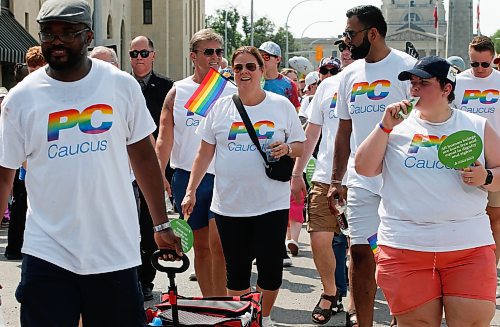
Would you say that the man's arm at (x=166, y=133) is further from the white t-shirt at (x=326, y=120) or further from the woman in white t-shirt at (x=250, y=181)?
the white t-shirt at (x=326, y=120)

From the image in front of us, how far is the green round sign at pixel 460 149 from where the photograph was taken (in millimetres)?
5082

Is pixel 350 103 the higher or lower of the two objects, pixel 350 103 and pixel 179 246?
the higher

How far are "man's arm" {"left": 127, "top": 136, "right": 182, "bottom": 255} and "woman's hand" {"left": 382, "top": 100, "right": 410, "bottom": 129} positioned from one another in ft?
4.28

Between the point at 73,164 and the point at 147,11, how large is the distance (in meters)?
66.7

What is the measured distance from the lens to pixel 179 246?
197 inches

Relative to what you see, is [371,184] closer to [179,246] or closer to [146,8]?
[179,246]

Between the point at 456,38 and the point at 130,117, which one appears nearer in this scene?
the point at 130,117

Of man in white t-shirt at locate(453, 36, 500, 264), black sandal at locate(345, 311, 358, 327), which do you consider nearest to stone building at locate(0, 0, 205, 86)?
man in white t-shirt at locate(453, 36, 500, 264)

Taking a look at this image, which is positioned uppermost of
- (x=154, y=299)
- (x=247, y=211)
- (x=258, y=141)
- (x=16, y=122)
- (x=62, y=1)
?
(x=62, y=1)

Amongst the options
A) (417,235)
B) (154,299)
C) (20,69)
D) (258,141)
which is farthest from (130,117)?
(20,69)

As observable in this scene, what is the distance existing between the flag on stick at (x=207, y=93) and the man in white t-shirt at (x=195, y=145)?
0.06m

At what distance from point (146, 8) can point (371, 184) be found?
214 ft

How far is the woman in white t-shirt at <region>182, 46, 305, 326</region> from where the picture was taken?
678 cm

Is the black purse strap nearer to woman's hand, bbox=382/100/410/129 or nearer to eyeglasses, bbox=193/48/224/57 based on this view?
eyeglasses, bbox=193/48/224/57
